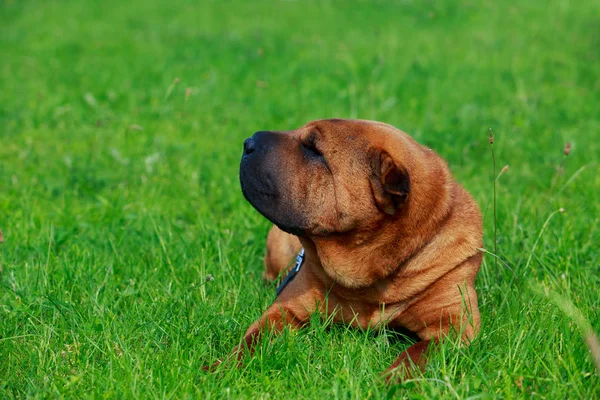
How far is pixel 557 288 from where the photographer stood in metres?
3.84

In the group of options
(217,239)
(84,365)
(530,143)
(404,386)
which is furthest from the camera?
(530,143)

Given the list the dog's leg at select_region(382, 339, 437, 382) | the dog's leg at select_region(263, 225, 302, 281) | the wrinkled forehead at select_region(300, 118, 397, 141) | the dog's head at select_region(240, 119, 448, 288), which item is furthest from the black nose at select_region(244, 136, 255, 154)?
the dog's leg at select_region(382, 339, 437, 382)

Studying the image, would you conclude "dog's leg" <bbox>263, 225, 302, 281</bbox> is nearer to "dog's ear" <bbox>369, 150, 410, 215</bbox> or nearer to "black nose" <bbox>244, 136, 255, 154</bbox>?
"black nose" <bbox>244, 136, 255, 154</bbox>

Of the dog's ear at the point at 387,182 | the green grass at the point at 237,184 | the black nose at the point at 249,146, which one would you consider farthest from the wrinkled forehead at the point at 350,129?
the green grass at the point at 237,184

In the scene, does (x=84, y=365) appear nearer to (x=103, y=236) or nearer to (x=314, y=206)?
(x=314, y=206)

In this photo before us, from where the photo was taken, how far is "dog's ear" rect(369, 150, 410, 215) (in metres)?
3.12

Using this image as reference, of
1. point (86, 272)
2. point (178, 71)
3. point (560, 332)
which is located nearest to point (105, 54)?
point (178, 71)

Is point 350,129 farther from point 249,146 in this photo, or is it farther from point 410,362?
point 410,362

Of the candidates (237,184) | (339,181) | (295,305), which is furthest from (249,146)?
(237,184)

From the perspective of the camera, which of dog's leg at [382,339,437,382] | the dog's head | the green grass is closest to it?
dog's leg at [382,339,437,382]

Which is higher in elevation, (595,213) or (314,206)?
(314,206)

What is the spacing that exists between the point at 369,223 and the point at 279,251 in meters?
1.07

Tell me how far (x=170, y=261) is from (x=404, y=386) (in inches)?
69.1

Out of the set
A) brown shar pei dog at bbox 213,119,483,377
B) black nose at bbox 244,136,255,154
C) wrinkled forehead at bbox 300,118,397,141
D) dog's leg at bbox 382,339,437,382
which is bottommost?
dog's leg at bbox 382,339,437,382
